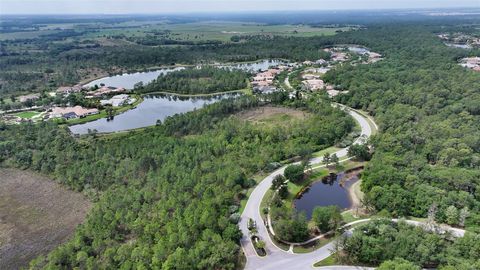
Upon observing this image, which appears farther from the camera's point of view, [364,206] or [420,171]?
[420,171]

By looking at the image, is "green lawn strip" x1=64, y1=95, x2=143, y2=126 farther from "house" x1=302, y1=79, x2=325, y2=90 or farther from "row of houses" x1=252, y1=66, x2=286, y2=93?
"house" x1=302, y1=79, x2=325, y2=90

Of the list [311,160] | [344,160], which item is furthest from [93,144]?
[344,160]

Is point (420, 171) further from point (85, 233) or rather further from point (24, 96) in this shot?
point (24, 96)

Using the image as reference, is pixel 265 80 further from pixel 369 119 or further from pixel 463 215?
pixel 463 215

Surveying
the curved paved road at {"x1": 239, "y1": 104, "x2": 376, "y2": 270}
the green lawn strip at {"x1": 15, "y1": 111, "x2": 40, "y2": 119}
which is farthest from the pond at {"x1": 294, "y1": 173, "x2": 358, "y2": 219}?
the green lawn strip at {"x1": 15, "y1": 111, "x2": 40, "y2": 119}

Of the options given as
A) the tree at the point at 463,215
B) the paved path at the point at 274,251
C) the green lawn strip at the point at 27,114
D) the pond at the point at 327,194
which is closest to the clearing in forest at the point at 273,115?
the pond at the point at 327,194

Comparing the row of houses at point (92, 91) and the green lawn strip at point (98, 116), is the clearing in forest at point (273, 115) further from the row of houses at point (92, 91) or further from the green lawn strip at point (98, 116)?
the row of houses at point (92, 91)

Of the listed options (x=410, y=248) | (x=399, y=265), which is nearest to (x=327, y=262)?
(x=399, y=265)
